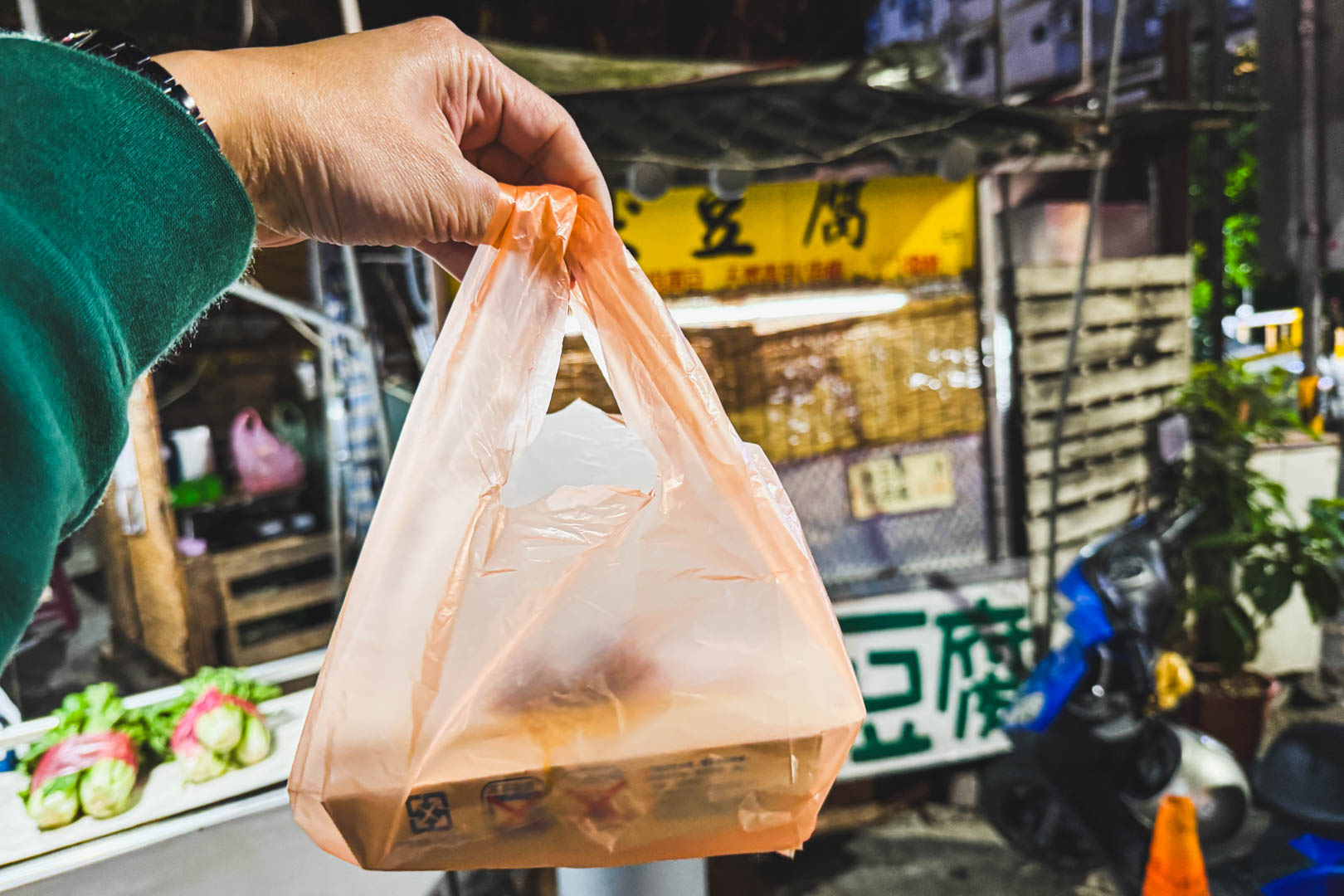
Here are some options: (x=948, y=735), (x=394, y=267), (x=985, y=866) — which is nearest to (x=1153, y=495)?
(x=948, y=735)

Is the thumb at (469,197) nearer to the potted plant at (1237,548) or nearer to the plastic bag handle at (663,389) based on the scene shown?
the plastic bag handle at (663,389)

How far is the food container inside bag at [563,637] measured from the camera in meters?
0.88

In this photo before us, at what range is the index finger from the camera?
1.19 metres

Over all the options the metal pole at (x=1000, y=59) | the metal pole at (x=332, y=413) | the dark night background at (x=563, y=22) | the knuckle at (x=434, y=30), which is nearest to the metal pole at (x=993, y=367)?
the metal pole at (x=1000, y=59)

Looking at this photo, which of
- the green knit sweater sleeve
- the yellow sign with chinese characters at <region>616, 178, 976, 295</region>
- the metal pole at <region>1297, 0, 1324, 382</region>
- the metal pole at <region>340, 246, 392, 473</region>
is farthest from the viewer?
the metal pole at <region>1297, 0, 1324, 382</region>

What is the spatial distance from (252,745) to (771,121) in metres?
3.31

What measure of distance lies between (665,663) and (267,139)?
0.80 metres

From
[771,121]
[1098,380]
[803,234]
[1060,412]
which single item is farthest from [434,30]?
[1098,380]

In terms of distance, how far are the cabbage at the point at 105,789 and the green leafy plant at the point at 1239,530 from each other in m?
5.13

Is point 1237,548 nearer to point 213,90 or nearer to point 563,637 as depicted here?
point 563,637

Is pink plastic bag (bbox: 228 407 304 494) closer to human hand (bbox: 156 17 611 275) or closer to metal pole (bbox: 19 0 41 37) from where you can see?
metal pole (bbox: 19 0 41 37)

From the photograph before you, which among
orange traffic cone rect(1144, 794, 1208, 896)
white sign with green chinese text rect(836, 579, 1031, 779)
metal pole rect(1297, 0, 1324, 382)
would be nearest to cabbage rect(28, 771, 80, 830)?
white sign with green chinese text rect(836, 579, 1031, 779)

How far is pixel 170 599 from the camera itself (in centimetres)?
354

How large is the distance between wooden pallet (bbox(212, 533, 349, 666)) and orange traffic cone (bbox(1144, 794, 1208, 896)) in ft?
11.7
